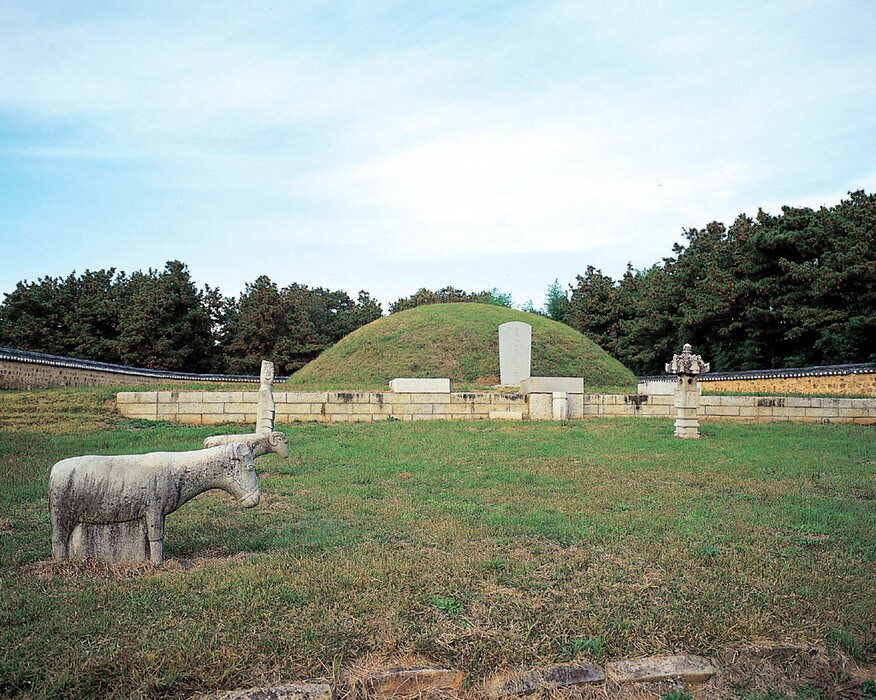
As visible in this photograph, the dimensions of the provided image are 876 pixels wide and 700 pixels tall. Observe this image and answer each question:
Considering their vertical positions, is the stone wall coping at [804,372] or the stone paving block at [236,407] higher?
the stone wall coping at [804,372]

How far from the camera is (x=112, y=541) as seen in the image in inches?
141

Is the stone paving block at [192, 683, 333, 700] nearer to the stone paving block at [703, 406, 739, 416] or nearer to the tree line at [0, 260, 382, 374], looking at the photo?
the stone paving block at [703, 406, 739, 416]

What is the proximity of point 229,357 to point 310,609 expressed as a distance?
31535 millimetres

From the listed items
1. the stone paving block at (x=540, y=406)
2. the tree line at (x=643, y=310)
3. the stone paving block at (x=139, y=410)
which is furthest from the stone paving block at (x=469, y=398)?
the tree line at (x=643, y=310)

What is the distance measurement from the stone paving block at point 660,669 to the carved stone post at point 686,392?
8.17m

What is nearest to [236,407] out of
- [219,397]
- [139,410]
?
[219,397]

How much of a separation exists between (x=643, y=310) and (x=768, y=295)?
7676mm

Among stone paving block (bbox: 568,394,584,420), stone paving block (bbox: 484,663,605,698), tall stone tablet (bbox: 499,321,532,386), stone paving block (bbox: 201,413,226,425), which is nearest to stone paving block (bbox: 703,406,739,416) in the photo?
stone paving block (bbox: 568,394,584,420)

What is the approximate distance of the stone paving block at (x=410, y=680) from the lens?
2.47 meters

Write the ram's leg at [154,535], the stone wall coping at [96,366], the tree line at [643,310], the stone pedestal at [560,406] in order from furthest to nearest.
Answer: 1. the tree line at [643,310]
2. the stone wall coping at [96,366]
3. the stone pedestal at [560,406]
4. the ram's leg at [154,535]

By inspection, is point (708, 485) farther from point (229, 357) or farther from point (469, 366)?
point (229, 357)

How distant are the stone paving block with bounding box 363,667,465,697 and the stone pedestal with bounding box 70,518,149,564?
1861 mm

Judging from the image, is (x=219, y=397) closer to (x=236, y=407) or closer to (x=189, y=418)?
(x=236, y=407)

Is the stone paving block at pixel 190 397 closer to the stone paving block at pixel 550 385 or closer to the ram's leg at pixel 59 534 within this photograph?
the stone paving block at pixel 550 385
